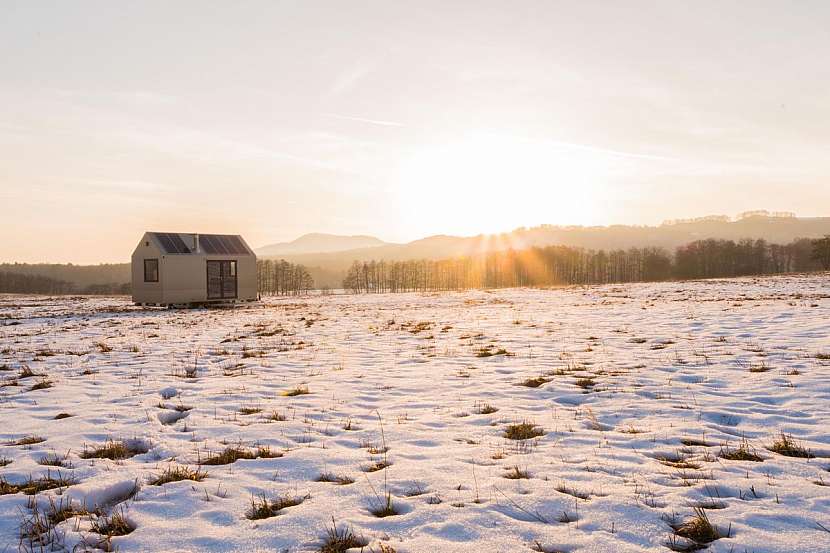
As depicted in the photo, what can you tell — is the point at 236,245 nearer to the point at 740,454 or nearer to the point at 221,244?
the point at 221,244

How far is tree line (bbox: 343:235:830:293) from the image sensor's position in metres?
107

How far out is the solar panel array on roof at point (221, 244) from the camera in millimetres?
35344

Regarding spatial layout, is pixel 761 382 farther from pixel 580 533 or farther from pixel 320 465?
pixel 320 465

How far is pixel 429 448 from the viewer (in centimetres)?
545

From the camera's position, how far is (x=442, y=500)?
160 inches

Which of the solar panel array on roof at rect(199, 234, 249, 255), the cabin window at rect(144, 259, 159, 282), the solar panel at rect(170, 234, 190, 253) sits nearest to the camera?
the cabin window at rect(144, 259, 159, 282)

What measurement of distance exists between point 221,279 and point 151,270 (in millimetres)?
4750

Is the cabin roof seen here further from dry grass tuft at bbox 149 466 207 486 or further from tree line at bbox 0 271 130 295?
tree line at bbox 0 271 130 295

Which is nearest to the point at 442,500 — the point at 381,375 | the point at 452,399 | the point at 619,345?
the point at 452,399

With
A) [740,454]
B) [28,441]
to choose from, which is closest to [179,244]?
[28,441]

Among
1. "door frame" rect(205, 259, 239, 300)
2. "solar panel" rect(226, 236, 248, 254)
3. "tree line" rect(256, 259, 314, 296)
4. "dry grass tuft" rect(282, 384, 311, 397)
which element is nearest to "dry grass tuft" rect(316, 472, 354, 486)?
"dry grass tuft" rect(282, 384, 311, 397)

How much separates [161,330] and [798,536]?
19551mm

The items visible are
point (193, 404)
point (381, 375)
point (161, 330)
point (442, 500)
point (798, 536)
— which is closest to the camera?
point (798, 536)

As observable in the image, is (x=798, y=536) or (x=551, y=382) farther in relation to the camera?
(x=551, y=382)
